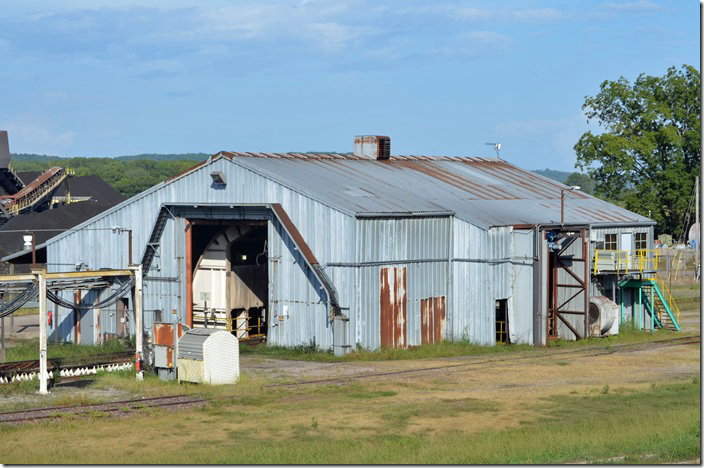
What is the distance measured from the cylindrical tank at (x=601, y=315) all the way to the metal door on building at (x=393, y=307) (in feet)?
33.4

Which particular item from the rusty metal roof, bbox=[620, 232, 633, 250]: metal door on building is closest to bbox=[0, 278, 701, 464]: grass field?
the rusty metal roof

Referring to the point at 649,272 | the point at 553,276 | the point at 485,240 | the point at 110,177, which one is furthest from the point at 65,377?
the point at 110,177

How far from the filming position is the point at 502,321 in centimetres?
4441

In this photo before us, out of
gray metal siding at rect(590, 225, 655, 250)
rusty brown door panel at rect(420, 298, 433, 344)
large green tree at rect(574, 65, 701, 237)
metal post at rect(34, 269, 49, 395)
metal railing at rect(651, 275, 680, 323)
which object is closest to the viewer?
metal post at rect(34, 269, 49, 395)

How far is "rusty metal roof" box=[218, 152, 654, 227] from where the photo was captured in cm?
4162

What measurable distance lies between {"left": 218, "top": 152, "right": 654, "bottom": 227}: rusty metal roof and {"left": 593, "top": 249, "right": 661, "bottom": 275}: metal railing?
1.68m

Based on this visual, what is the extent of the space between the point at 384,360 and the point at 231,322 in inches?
343

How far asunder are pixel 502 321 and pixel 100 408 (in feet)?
70.2

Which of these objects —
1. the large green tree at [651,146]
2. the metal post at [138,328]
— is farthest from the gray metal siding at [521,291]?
the large green tree at [651,146]

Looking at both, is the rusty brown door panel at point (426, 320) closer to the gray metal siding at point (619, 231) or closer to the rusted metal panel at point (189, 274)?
the rusted metal panel at point (189, 274)

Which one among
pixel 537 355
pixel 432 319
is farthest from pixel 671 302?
pixel 432 319

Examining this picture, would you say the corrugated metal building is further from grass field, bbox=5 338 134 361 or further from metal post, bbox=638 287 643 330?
metal post, bbox=638 287 643 330

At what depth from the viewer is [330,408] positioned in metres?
27.4

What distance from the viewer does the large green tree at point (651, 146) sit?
3386 inches
